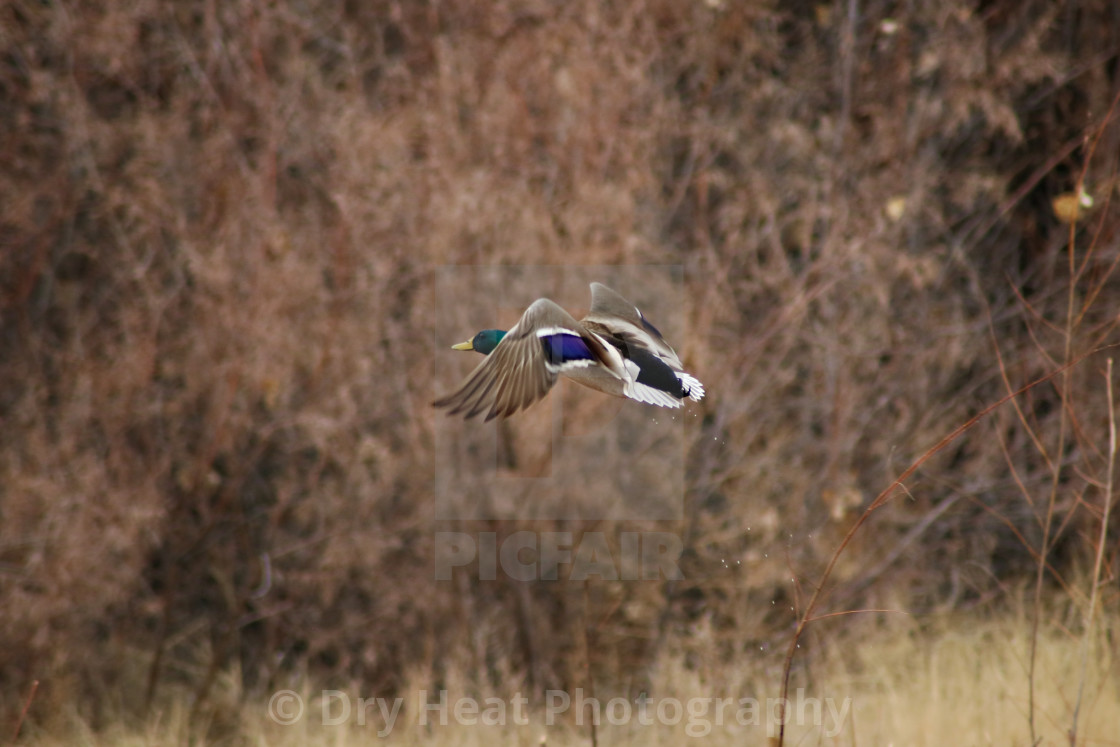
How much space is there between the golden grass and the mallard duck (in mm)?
2407

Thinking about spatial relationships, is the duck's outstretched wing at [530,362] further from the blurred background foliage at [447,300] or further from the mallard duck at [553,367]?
the blurred background foliage at [447,300]

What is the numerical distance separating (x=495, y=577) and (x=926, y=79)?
150 inches

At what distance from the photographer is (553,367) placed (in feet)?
5.75

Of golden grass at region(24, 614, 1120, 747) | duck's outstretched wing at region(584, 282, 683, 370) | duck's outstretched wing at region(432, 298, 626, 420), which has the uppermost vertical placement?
duck's outstretched wing at region(584, 282, 683, 370)

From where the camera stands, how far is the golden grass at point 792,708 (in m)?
4.02

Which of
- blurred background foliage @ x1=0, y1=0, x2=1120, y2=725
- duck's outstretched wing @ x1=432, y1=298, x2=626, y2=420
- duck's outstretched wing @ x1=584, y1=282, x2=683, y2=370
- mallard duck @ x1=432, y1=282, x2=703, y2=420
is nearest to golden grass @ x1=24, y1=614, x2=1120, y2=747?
blurred background foliage @ x1=0, y1=0, x2=1120, y2=725

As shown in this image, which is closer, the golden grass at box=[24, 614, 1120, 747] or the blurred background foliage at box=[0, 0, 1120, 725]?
the golden grass at box=[24, 614, 1120, 747]

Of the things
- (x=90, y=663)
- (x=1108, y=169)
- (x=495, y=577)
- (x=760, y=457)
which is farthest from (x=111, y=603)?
(x=1108, y=169)

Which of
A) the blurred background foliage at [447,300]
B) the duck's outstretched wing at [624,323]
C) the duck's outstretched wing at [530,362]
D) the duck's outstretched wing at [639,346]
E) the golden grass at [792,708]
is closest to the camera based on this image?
the duck's outstretched wing at [530,362]

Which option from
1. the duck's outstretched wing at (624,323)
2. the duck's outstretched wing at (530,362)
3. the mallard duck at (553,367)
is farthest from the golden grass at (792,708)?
the duck's outstretched wing at (530,362)

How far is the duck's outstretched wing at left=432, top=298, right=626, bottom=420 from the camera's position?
1.69 meters

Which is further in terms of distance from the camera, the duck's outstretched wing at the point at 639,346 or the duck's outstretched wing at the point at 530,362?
the duck's outstretched wing at the point at 639,346

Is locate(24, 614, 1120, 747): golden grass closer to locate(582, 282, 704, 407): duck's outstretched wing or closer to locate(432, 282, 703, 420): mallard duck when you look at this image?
locate(582, 282, 704, 407): duck's outstretched wing

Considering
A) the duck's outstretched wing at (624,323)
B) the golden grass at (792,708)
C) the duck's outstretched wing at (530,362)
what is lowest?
the golden grass at (792,708)
